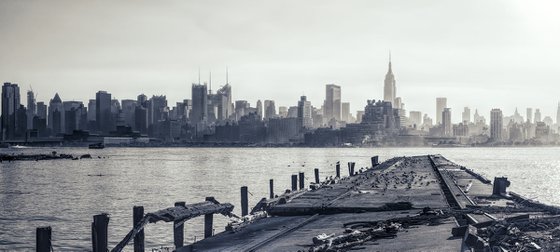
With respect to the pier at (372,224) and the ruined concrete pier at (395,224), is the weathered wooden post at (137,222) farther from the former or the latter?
the ruined concrete pier at (395,224)

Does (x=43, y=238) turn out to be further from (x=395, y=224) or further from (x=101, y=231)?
(x=395, y=224)

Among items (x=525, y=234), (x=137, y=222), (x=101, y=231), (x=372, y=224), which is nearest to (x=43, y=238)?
(x=101, y=231)

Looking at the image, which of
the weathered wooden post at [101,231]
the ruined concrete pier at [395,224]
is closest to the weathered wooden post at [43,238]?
the weathered wooden post at [101,231]

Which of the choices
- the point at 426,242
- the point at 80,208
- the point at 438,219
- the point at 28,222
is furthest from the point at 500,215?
the point at 80,208

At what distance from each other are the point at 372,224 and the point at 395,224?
1.54 metres

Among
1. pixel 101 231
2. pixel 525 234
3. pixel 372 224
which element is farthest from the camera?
pixel 372 224

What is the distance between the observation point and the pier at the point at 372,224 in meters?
19.9

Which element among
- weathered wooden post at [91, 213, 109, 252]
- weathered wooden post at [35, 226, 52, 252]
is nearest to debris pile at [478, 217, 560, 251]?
weathered wooden post at [91, 213, 109, 252]

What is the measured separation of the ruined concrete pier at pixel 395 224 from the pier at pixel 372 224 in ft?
0.10

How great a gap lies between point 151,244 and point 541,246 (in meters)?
25.2

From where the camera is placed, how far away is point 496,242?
724 inches

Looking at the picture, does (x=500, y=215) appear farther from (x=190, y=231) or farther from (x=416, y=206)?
(x=190, y=231)

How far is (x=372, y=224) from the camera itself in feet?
82.5

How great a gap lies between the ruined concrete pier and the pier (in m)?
0.03
